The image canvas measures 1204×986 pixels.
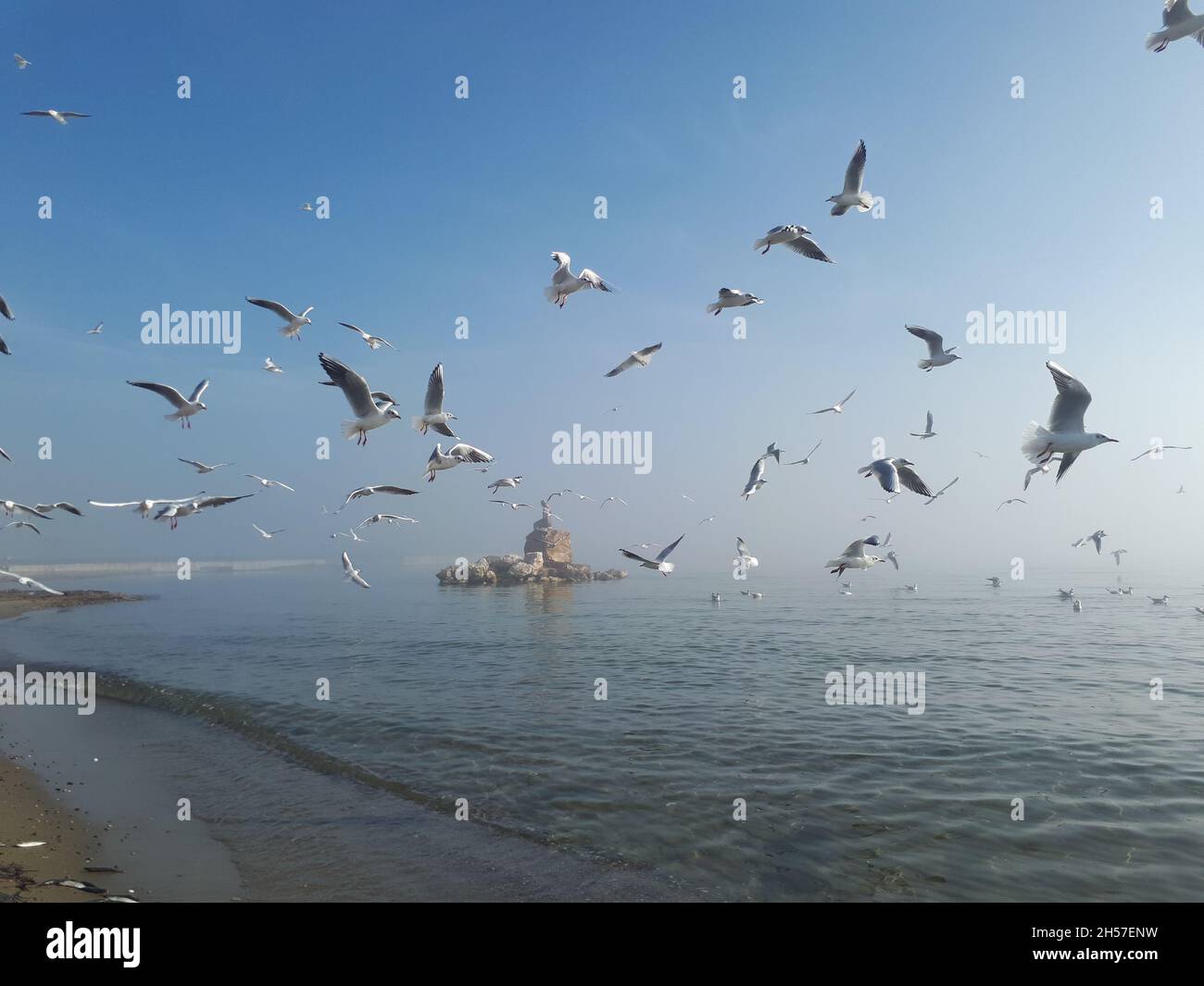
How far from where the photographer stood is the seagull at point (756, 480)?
12.2 metres

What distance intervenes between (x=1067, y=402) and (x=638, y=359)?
22.9 feet

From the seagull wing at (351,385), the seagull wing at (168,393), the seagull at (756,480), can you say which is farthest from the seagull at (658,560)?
the seagull wing at (168,393)

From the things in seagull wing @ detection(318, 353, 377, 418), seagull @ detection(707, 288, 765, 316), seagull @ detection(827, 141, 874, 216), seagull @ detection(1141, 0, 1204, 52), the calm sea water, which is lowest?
the calm sea water

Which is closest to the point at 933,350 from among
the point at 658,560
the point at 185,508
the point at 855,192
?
the point at 855,192

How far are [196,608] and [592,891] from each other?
1634 inches

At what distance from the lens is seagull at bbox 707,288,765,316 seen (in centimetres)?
1182

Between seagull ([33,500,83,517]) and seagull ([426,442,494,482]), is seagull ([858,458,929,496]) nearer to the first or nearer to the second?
seagull ([426,442,494,482])

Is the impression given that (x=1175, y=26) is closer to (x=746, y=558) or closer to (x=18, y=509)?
(x=746, y=558)

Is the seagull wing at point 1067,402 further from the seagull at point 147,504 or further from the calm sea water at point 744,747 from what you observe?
the seagull at point 147,504

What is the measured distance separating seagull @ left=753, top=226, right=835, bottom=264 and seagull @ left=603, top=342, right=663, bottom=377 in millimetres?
2630

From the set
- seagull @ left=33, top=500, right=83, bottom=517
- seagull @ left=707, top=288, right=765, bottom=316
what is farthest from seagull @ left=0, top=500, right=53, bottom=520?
seagull @ left=707, top=288, right=765, bottom=316

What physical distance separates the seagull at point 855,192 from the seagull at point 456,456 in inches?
284

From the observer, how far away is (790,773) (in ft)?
32.7
